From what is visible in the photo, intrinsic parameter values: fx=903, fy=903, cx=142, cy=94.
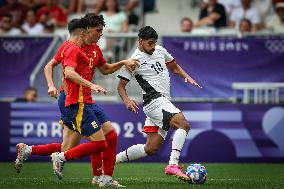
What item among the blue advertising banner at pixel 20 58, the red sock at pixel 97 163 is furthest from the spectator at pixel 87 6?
the red sock at pixel 97 163

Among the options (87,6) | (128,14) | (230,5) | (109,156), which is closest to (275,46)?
(230,5)

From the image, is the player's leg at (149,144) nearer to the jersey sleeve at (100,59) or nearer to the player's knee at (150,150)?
the player's knee at (150,150)

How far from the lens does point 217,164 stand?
20.0 metres

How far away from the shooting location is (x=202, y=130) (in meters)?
20.8

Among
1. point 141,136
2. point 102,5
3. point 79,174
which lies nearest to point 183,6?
point 102,5

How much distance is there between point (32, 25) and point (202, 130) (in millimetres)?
5784

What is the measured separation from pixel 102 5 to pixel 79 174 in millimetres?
7276

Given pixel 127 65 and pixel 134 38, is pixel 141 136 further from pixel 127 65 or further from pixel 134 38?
pixel 127 65

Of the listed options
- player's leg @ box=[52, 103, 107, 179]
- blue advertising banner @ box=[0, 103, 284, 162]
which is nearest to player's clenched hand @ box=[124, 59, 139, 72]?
player's leg @ box=[52, 103, 107, 179]

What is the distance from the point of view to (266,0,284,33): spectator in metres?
22.4

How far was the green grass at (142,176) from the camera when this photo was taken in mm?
13453

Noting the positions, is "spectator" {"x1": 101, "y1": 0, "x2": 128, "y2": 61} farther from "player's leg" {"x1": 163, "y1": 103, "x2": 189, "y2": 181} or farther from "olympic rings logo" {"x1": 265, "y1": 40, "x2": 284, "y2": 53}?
"player's leg" {"x1": 163, "y1": 103, "x2": 189, "y2": 181}

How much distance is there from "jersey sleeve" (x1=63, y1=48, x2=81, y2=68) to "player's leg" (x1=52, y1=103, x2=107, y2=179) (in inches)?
26.6

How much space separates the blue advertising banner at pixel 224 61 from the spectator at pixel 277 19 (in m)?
1.51
